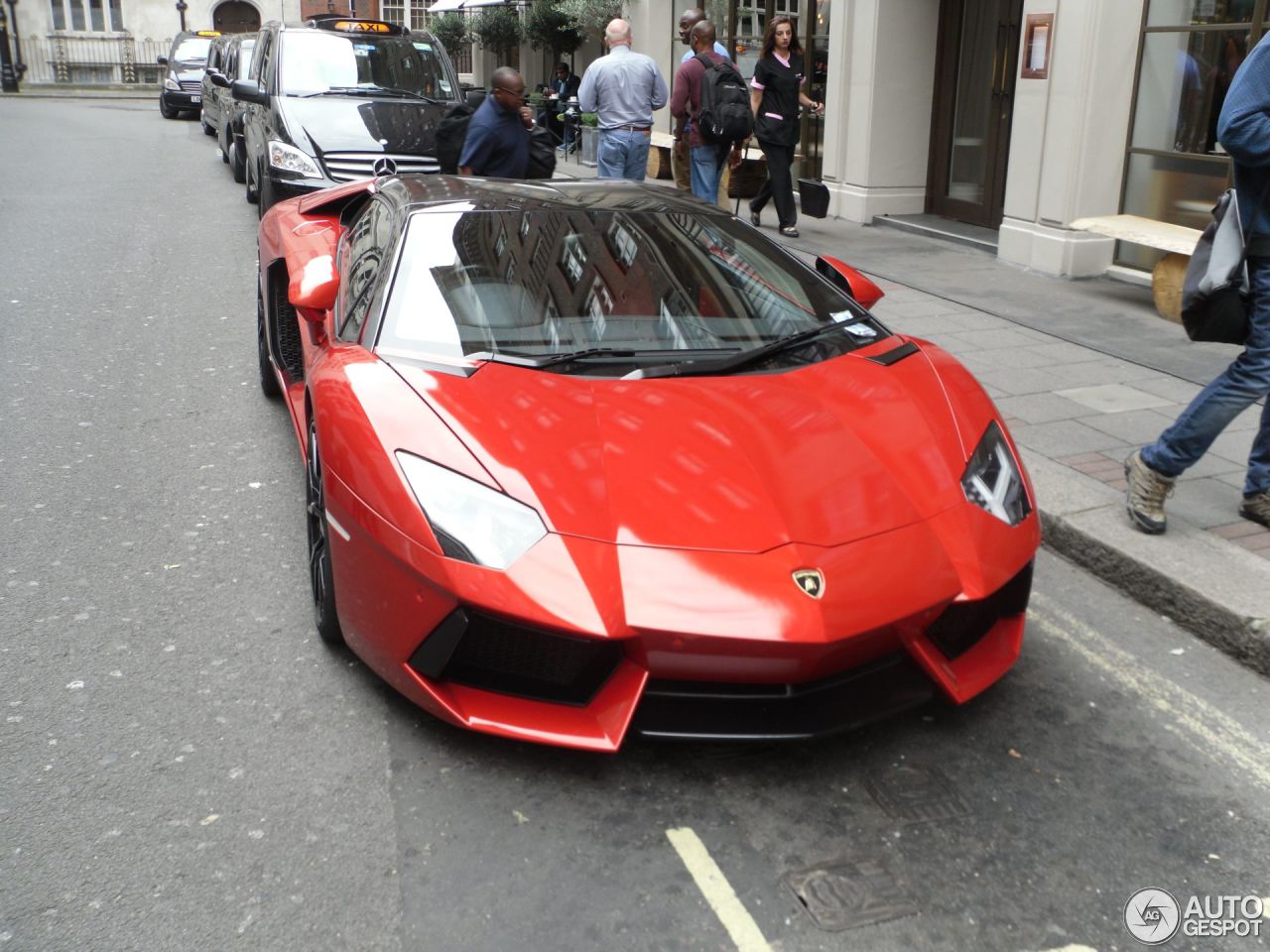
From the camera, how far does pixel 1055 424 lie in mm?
5961

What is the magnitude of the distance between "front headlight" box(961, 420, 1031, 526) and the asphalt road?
0.58 m

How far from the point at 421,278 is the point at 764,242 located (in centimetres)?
132

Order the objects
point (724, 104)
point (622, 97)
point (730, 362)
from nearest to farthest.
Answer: point (730, 362), point (622, 97), point (724, 104)

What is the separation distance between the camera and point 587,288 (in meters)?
3.96

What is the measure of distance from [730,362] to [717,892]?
1688 millimetres

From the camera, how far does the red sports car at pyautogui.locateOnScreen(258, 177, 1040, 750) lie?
2.87 meters

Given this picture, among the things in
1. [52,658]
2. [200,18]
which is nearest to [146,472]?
[52,658]

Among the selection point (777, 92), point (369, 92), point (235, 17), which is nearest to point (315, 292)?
point (369, 92)

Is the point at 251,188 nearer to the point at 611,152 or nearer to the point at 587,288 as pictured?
the point at 611,152

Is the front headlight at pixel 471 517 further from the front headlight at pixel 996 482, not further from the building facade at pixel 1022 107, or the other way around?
the building facade at pixel 1022 107

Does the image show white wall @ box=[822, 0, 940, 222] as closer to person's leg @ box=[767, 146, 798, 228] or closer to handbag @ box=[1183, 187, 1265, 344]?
person's leg @ box=[767, 146, 798, 228]

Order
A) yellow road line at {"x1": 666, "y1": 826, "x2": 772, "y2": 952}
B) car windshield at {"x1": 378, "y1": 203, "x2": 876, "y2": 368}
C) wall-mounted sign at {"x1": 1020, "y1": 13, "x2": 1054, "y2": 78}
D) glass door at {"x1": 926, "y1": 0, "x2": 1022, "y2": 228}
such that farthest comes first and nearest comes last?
1. glass door at {"x1": 926, "y1": 0, "x2": 1022, "y2": 228}
2. wall-mounted sign at {"x1": 1020, "y1": 13, "x2": 1054, "y2": 78}
3. car windshield at {"x1": 378, "y1": 203, "x2": 876, "y2": 368}
4. yellow road line at {"x1": 666, "y1": 826, "x2": 772, "y2": 952}

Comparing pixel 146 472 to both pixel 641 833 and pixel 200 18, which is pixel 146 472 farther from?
pixel 200 18

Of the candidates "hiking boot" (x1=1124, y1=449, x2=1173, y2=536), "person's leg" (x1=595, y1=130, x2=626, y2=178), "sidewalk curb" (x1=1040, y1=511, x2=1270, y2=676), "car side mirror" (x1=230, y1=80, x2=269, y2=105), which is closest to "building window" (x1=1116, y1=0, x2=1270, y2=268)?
"person's leg" (x1=595, y1=130, x2=626, y2=178)
